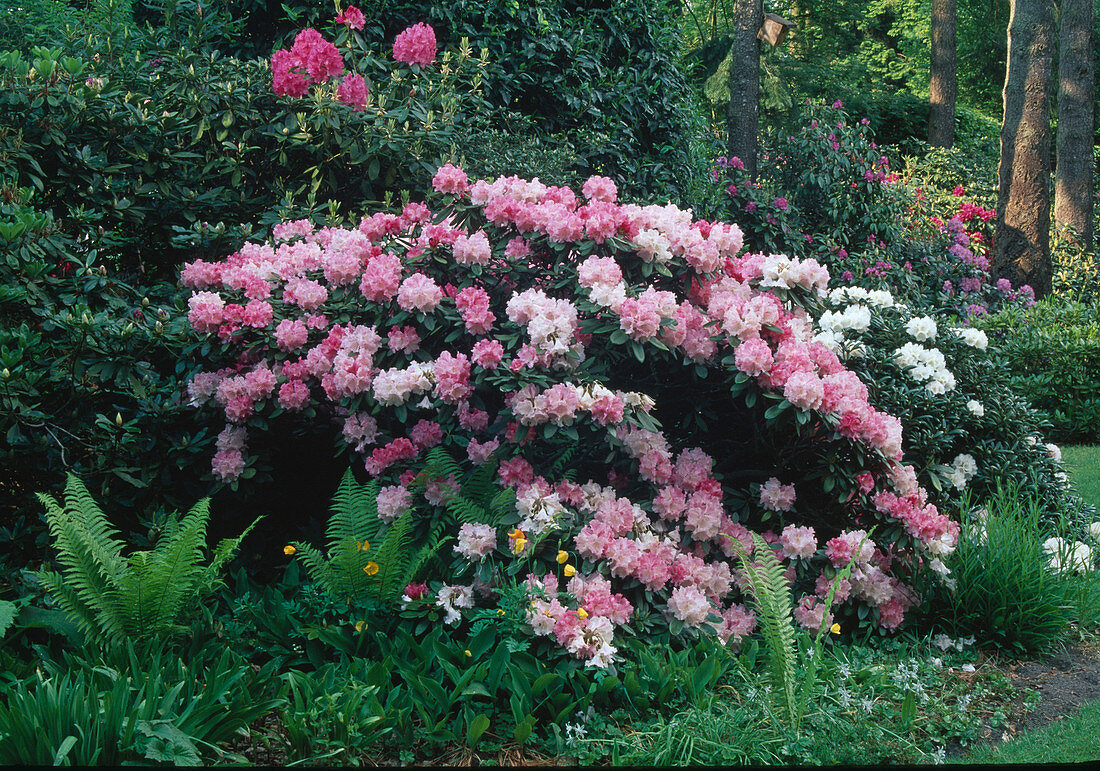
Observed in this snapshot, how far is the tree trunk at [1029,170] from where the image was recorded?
35.6ft

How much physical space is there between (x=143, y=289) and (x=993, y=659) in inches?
175

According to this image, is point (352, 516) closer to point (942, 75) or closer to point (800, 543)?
point (800, 543)

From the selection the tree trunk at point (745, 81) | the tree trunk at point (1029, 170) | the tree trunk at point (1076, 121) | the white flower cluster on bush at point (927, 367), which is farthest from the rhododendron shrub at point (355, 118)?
the tree trunk at point (1076, 121)

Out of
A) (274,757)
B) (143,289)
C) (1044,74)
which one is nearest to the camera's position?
(274,757)

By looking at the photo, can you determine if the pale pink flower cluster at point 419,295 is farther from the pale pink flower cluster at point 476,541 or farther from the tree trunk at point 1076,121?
the tree trunk at point 1076,121

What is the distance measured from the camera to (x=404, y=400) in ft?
11.6

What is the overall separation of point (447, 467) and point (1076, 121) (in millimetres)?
13323

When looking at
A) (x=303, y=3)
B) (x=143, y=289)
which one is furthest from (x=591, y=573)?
(x=303, y=3)

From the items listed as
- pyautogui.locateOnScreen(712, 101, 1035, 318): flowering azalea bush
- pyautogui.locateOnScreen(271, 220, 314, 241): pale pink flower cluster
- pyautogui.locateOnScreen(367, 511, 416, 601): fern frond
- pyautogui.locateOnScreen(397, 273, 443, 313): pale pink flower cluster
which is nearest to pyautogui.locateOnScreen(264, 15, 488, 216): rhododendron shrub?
pyautogui.locateOnScreen(271, 220, 314, 241): pale pink flower cluster

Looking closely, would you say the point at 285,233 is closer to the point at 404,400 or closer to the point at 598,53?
the point at 404,400

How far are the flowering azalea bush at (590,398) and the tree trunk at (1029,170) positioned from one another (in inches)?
327

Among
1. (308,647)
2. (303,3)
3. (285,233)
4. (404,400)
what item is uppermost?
(303,3)

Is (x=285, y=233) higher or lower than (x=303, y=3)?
lower

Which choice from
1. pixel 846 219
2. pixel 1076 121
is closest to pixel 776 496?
pixel 846 219
